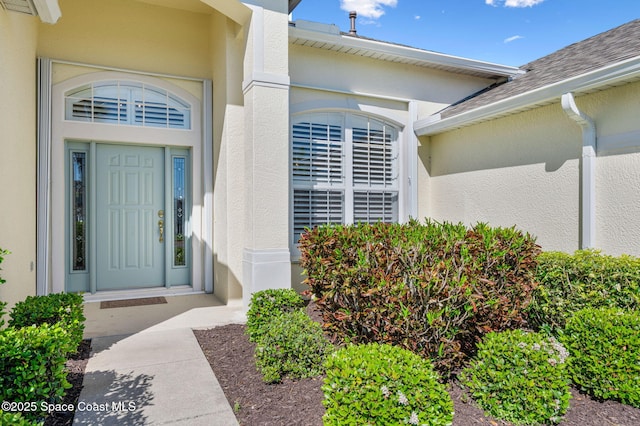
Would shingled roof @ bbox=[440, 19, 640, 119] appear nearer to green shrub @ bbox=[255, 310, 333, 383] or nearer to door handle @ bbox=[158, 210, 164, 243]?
green shrub @ bbox=[255, 310, 333, 383]

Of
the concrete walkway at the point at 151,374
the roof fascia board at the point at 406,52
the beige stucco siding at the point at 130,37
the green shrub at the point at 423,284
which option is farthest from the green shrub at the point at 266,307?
the beige stucco siding at the point at 130,37

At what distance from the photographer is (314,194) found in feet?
22.0

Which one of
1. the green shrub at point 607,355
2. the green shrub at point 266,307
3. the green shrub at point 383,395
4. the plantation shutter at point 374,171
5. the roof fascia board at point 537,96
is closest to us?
the green shrub at point 383,395

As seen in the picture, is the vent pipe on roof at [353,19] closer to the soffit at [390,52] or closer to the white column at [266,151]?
the soffit at [390,52]

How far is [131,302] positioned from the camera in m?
6.03

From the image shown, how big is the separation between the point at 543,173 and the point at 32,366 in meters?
6.04

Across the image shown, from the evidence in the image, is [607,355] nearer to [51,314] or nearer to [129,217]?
[51,314]

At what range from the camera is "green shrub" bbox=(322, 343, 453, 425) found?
222 cm

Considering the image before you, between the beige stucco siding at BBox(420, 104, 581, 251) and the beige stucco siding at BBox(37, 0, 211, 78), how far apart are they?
453cm

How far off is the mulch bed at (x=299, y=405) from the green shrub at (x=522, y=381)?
4.6 inches

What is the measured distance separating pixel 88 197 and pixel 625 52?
7.70m

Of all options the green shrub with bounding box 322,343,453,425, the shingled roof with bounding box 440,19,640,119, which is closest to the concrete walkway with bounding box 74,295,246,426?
the green shrub with bounding box 322,343,453,425

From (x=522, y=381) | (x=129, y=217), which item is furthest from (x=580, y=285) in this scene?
(x=129, y=217)

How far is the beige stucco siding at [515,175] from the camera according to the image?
17.5 ft
